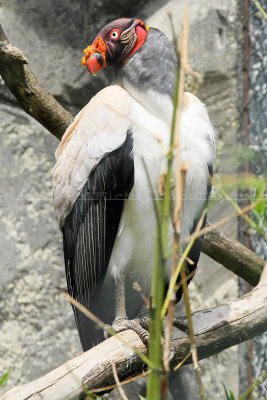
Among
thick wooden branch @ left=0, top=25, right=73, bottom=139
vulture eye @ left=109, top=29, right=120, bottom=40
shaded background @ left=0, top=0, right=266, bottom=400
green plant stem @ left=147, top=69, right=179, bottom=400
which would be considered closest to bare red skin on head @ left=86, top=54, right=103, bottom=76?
vulture eye @ left=109, top=29, right=120, bottom=40

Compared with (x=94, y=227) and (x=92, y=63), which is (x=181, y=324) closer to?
(x=94, y=227)

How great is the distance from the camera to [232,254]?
2.65 metres

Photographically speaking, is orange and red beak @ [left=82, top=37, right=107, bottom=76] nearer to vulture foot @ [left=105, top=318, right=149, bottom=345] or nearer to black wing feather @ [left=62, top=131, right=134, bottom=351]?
black wing feather @ [left=62, top=131, right=134, bottom=351]

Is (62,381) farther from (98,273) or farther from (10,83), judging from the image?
(10,83)

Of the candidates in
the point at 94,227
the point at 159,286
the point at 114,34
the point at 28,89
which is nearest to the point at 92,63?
the point at 114,34

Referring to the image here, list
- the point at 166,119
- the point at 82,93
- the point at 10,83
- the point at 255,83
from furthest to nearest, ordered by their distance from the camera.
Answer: the point at 82,93 → the point at 255,83 → the point at 10,83 → the point at 166,119

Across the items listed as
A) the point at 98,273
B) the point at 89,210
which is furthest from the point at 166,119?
the point at 98,273

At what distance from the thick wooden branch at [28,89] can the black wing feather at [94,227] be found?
41cm

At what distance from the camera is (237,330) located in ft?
6.95

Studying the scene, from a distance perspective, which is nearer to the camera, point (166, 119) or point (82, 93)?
point (166, 119)

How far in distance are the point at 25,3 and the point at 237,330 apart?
2039 millimetres

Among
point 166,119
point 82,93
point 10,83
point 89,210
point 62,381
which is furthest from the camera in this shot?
point 82,93

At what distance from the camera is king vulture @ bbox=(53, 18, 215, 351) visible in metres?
2.05

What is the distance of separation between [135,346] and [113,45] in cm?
105
